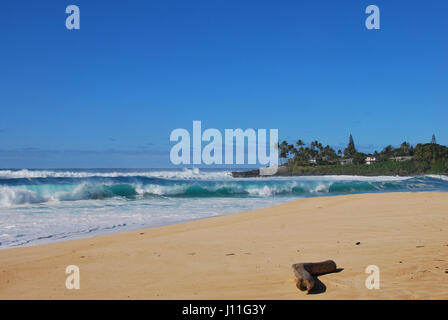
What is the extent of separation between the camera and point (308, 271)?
4.35 m

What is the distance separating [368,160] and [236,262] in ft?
326

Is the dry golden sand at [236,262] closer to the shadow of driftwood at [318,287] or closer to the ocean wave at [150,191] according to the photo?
the shadow of driftwood at [318,287]

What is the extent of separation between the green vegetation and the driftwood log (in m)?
62.5

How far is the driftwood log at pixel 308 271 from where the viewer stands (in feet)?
12.9

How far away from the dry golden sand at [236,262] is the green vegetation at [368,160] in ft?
196

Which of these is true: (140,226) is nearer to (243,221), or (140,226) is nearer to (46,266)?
(243,221)

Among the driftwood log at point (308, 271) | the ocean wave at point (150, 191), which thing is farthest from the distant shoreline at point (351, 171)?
the driftwood log at point (308, 271)

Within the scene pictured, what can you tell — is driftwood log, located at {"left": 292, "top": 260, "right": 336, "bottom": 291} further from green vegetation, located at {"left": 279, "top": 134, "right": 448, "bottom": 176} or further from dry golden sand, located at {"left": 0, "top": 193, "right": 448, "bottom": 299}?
green vegetation, located at {"left": 279, "top": 134, "right": 448, "bottom": 176}


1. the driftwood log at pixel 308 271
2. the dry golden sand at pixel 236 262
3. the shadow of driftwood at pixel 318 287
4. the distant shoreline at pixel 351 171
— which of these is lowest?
the distant shoreline at pixel 351 171

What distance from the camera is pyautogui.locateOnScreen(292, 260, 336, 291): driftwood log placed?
12.9 ft

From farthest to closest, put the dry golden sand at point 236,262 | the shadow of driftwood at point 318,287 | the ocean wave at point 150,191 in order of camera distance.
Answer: the ocean wave at point 150,191, the dry golden sand at point 236,262, the shadow of driftwood at point 318,287

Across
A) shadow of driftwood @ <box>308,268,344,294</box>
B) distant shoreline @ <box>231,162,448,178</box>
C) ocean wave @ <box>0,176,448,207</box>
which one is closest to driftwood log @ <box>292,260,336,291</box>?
shadow of driftwood @ <box>308,268,344,294</box>

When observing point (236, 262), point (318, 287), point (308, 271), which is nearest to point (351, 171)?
point (236, 262)
